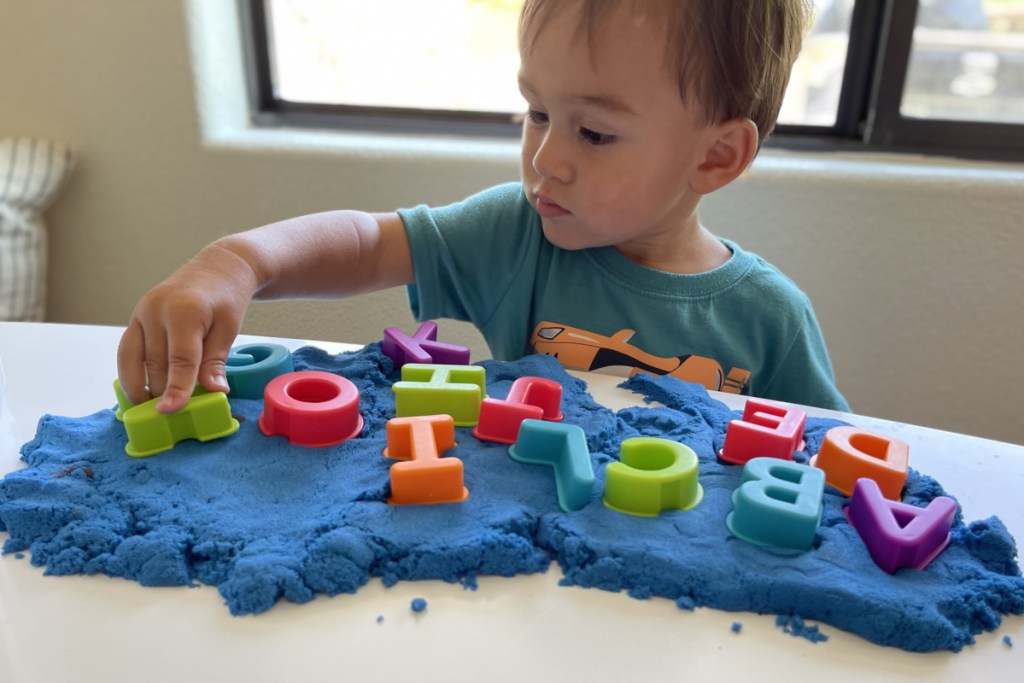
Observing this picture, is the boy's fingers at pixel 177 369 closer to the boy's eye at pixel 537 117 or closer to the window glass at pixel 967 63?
the boy's eye at pixel 537 117

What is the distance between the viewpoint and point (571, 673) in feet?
1.36

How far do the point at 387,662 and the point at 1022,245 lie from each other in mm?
1186

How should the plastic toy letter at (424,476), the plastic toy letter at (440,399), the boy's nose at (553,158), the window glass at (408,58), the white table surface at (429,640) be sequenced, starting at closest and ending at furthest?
the white table surface at (429,640), the plastic toy letter at (424,476), the plastic toy letter at (440,399), the boy's nose at (553,158), the window glass at (408,58)

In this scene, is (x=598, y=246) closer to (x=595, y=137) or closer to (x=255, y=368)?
(x=595, y=137)

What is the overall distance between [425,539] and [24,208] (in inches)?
46.1

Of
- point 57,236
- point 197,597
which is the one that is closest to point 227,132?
point 57,236

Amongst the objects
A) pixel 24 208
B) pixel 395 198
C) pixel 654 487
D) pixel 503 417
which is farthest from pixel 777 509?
pixel 24 208

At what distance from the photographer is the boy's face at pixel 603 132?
0.72m

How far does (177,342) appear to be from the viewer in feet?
1.97

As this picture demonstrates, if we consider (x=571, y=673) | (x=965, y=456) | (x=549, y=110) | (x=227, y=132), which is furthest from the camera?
(x=227, y=132)

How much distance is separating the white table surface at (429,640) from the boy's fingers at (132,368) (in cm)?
15

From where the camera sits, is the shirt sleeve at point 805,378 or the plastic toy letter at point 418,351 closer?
the plastic toy letter at point 418,351

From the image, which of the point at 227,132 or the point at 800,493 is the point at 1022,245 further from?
the point at 227,132

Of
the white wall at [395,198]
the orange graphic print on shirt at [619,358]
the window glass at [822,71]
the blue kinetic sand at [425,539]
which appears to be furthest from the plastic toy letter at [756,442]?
the window glass at [822,71]
